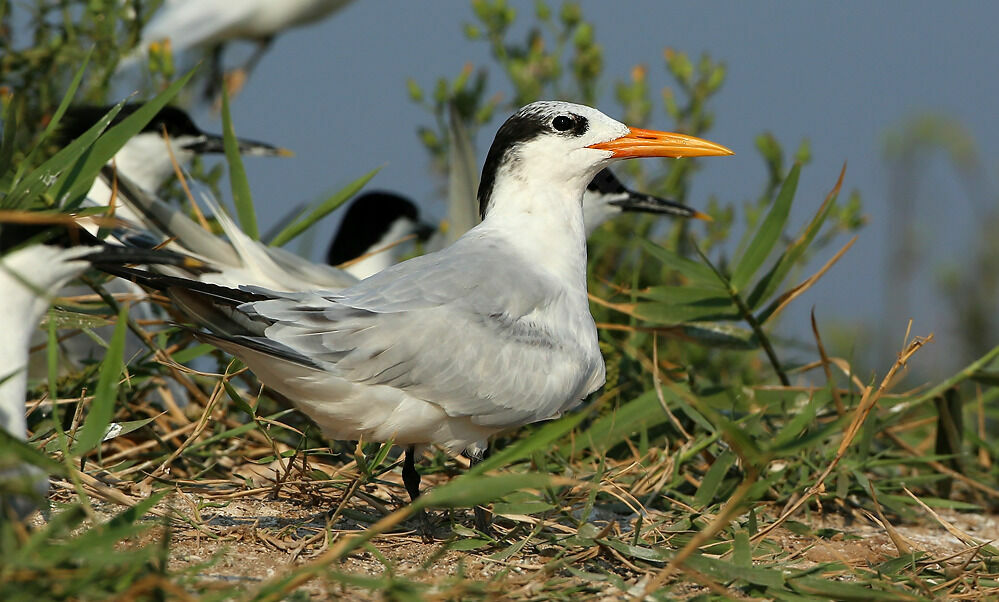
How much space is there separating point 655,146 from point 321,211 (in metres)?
1.01

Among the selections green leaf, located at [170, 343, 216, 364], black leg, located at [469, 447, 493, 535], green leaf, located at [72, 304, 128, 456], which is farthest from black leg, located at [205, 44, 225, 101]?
green leaf, located at [72, 304, 128, 456]

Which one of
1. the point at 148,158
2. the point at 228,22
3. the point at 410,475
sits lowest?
the point at 410,475

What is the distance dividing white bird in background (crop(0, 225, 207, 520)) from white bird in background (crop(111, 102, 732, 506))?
6.6 inches

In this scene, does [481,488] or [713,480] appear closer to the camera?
[481,488]

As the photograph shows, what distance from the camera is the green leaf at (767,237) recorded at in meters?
2.93

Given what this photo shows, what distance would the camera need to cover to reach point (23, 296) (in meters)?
1.73

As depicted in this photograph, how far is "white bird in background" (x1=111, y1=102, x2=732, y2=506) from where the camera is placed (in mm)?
2074

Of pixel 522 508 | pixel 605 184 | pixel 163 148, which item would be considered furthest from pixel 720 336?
pixel 163 148

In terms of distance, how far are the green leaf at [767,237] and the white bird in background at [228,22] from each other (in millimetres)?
3009

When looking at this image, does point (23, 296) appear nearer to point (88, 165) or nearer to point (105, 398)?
point (105, 398)

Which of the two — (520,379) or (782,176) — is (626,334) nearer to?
(782,176)

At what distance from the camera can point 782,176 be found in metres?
3.96

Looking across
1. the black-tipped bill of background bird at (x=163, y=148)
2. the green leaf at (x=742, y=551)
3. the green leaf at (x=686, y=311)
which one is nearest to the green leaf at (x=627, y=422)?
the green leaf at (x=686, y=311)

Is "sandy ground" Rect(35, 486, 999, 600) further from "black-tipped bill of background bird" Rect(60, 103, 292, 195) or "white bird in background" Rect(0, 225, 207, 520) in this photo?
"black-tipped bill of background bird" Rect(60, 103, 292, 195)
